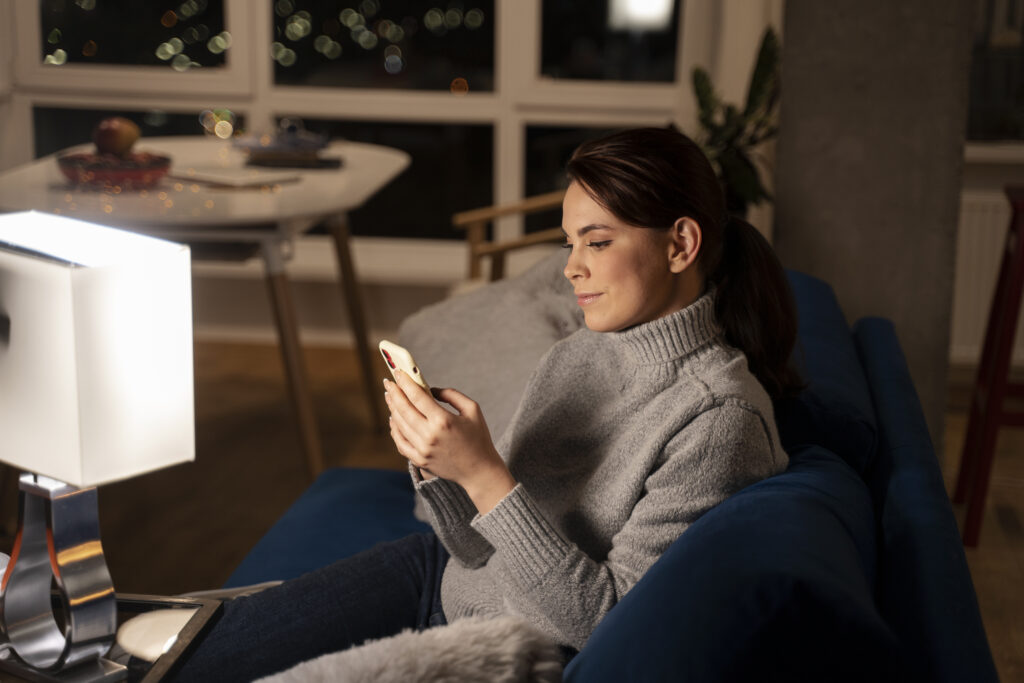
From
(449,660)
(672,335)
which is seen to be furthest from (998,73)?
(449,660)

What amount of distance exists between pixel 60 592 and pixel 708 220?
0.81 m

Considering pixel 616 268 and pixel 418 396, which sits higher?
pixel 616 268

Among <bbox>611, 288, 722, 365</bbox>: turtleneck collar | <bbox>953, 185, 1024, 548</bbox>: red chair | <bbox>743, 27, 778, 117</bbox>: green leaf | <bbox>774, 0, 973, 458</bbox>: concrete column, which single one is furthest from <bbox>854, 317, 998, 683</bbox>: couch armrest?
<bbox>743, 27, 778, 117</bbox>: green leaf

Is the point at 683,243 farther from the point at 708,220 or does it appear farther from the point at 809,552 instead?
the point at 809,552

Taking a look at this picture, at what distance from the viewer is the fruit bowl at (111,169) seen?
2.88 metres

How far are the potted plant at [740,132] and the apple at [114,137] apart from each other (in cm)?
163

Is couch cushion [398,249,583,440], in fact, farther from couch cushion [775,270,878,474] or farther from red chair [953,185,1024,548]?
red chair [953,185,1024,548]

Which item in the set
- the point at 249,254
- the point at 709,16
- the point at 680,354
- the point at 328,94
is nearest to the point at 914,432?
the point at 680,354

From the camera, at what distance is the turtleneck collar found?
1311mm

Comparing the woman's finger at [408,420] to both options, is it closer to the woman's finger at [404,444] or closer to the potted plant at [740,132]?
the woman's finger at [404,444]

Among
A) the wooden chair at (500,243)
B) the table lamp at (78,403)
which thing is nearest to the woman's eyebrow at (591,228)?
the table lamp at (78,403)

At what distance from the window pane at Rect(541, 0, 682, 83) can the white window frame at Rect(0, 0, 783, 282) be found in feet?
0.19

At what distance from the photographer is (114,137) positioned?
293 cm

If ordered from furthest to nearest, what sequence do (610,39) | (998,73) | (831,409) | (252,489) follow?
(610,39), (998,73), (252,489), (831,409)
